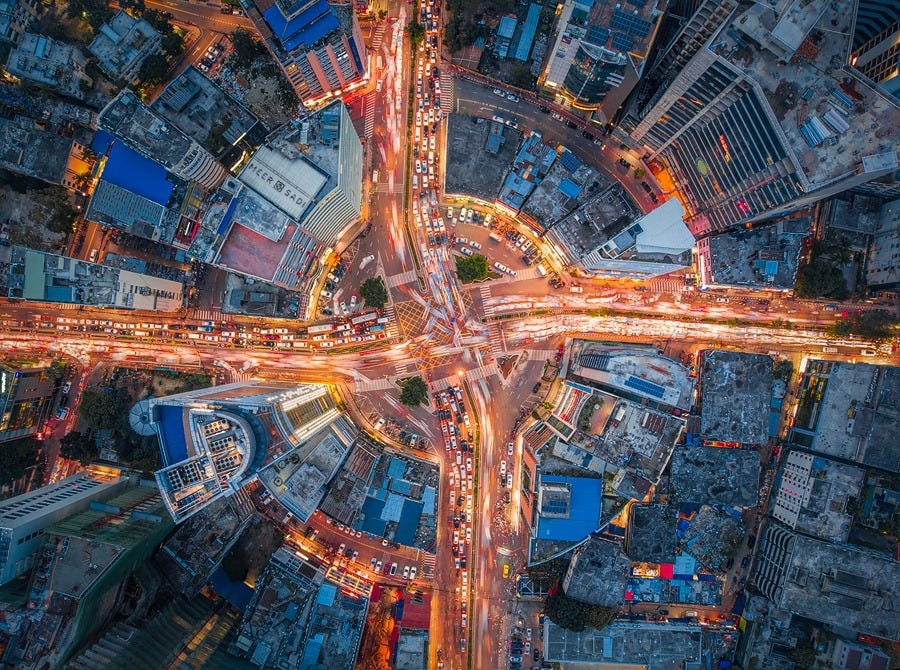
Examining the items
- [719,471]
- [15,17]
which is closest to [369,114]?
[15,17]

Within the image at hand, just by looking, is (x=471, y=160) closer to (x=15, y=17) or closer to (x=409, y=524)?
(x=409, y=524)

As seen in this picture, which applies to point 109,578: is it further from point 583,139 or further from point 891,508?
point 891,508

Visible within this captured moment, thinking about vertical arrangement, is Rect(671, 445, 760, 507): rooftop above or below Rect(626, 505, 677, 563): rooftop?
above

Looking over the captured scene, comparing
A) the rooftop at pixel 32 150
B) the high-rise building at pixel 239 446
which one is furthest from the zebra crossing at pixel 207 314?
the rooftop at pixel 32 150

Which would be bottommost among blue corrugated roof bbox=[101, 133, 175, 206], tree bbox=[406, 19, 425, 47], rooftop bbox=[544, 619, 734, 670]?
rooftop bbox=[544, 619, 734, 670]

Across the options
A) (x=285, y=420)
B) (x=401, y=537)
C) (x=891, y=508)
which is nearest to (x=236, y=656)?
(x=401, y=537)

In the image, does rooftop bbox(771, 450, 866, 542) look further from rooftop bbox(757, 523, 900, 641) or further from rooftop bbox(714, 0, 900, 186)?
Answer: rooftop bbox(714, 0, 900, 186)

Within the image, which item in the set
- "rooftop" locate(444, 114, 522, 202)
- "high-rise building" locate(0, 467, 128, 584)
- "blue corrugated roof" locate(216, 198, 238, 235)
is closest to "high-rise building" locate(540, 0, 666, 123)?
"rooftop" locate(444, 114, 522, 202)
